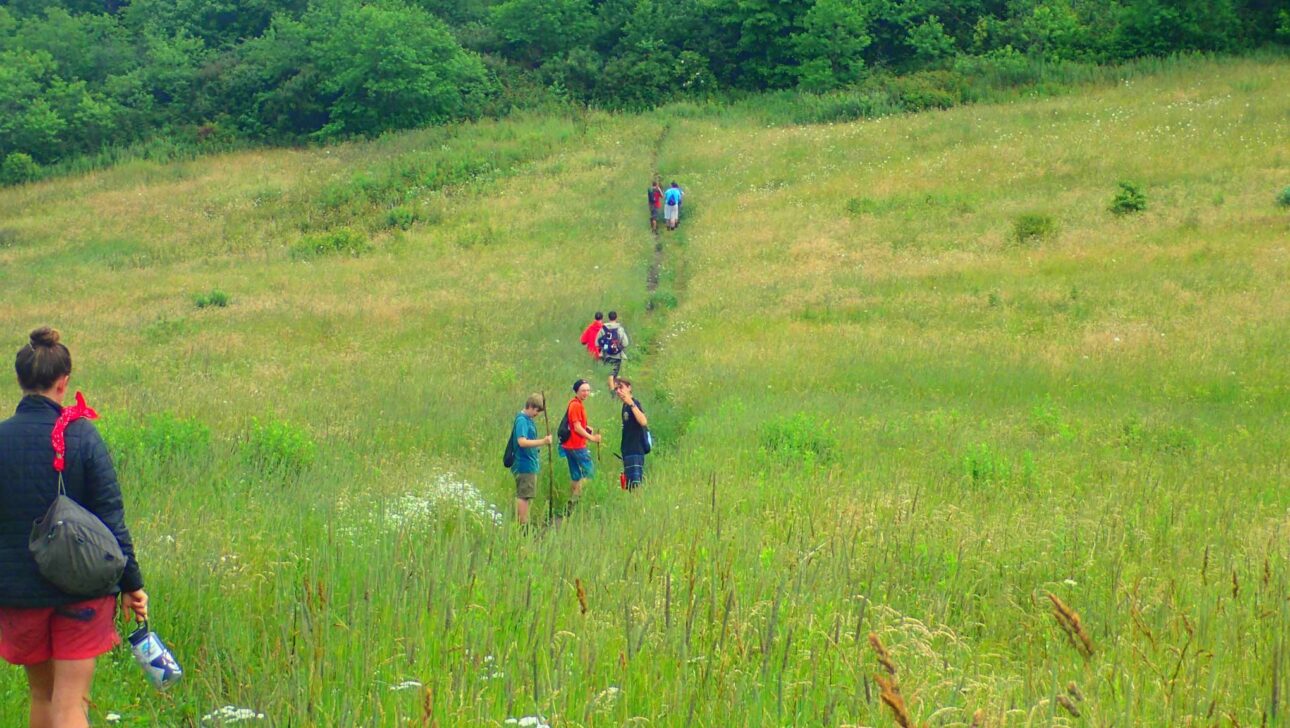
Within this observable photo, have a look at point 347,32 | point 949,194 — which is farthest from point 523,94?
point 949,194

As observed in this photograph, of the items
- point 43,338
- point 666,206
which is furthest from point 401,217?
point 43,338

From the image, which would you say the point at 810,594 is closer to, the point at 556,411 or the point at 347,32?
the point at 556,411

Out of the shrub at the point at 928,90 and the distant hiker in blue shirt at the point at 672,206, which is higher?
the shrub at the point at 928,90

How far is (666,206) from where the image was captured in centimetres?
3372

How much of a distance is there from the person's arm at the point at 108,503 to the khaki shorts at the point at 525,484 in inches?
235

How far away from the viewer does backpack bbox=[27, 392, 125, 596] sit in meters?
4.57

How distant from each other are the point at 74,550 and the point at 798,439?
912cm

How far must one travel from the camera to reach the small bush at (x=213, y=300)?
3042 centimetres

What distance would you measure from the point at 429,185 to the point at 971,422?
33.1 metres

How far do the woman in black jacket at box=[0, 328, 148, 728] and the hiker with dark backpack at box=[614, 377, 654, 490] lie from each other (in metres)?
7.14

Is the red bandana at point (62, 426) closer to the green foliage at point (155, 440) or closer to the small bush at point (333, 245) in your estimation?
the green foliage at point (155, 440)

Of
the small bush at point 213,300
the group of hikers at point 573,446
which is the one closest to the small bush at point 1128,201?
the group of hikers at point 573,446

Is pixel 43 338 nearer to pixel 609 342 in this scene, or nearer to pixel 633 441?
pixel 633 441

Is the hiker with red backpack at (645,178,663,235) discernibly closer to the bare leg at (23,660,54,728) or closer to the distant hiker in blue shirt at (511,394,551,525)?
the distant hiker in blue shirt at (511,394,551,525)
